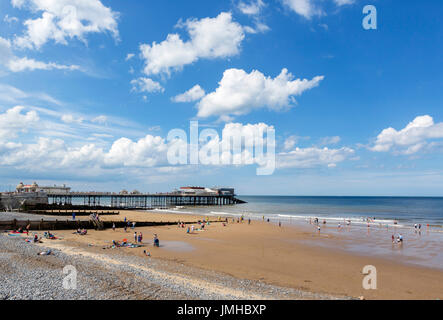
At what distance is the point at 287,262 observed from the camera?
18938mm

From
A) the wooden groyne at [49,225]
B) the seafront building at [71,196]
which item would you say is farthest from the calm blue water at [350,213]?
the wooden groyne at [49,225]

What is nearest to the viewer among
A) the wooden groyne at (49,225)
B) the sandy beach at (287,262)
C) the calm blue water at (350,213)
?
the sandy beach at (287,262)

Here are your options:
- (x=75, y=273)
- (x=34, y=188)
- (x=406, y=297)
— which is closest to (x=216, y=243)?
(x=75, y=273)

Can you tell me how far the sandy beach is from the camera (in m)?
13.7

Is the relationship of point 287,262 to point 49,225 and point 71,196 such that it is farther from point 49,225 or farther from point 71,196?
point 71,196

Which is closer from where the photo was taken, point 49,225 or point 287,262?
point 287,262

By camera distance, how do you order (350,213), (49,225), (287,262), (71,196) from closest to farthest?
1. (287,262)
2. (49,225)
3. (350,213)
4. (71,196)

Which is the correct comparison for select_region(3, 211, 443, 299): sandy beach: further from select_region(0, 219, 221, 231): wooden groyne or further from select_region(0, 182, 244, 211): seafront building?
select_region(0, 182, 244, 211): seafront building

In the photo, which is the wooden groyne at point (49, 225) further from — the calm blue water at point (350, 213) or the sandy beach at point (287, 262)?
the calm blue water at point (350, 213)

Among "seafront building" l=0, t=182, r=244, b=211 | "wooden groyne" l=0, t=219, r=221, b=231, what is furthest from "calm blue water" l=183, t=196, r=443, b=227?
"wooden groyne" l=0, t=219, r=221, b=231

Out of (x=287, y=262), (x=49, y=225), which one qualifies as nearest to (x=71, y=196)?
(x=49, y=225)

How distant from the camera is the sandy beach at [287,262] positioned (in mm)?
13727

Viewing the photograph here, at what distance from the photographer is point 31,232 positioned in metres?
27.7

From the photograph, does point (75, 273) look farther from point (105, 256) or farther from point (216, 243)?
point (216, 243)
